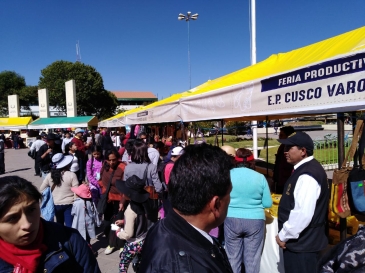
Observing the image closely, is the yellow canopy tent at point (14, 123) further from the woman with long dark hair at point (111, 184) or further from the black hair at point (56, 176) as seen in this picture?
the black hair at point (56, 176)

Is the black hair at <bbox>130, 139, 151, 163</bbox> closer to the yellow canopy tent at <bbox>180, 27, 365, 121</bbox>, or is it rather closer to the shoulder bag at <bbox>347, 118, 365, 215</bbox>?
the yellow canopy tent at <bbox>180, 27, 365, 121</bbox>

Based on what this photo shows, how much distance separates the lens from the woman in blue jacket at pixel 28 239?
1350 millimetres

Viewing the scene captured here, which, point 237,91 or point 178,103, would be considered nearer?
point 237,91

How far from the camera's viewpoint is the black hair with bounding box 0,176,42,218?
4.51ft

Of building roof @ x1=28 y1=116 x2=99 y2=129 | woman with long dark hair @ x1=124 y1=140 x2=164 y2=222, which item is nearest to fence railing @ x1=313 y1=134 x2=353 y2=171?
woman with long dark hair @ x1=124 y1=140 x2=164 y2=222

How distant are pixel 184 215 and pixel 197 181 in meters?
0.16

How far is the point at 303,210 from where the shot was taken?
225 cm

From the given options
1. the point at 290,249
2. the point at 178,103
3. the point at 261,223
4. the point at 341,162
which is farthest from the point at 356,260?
the point at 178,103

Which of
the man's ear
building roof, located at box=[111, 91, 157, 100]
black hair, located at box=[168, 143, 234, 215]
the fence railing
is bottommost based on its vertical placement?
the fence railing

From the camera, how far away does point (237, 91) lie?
9.72ft

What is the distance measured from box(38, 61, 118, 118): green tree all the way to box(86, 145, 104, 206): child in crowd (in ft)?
150

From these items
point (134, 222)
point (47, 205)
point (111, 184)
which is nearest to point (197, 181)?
point (134, 222)

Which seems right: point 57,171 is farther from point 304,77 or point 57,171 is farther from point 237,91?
point 304,77

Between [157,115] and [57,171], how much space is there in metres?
2.23
